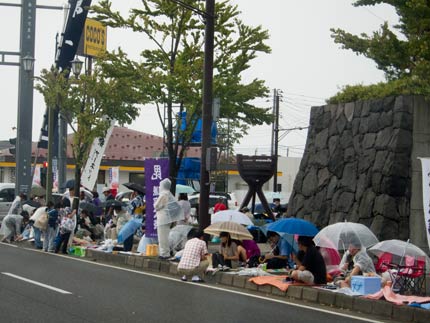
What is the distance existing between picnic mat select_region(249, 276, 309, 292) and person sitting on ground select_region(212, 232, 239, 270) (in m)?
1.58

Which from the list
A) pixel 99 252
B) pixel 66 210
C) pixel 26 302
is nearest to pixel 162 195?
pixel 99 252

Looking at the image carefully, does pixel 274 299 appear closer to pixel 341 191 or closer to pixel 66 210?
pixel 341 191

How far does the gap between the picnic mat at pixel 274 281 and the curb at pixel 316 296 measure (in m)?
0.07

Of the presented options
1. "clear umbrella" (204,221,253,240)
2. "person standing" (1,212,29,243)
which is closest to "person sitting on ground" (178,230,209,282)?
"clear umbrella" (204,221,253,240)

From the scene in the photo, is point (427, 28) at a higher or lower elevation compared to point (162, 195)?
higher

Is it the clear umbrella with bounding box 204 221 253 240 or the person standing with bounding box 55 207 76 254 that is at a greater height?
the clear umbrella with bounding box 204 221 253 240

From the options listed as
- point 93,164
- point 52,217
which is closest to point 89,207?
point 93,164

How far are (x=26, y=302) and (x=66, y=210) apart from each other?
9836 mm

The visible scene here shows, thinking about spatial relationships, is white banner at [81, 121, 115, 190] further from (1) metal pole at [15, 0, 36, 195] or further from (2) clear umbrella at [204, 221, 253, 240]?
(2) clear umbrella at [204, 221, 253, 240]

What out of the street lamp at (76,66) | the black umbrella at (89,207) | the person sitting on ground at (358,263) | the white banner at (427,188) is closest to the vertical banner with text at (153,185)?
the person sitting on ground at (358,263)

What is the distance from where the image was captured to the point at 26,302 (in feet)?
33.8

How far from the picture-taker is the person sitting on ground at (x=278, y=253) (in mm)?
14580

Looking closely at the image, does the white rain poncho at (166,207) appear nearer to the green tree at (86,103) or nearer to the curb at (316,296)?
the curb at (316,296)

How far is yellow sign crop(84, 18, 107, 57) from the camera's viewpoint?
35844mm
